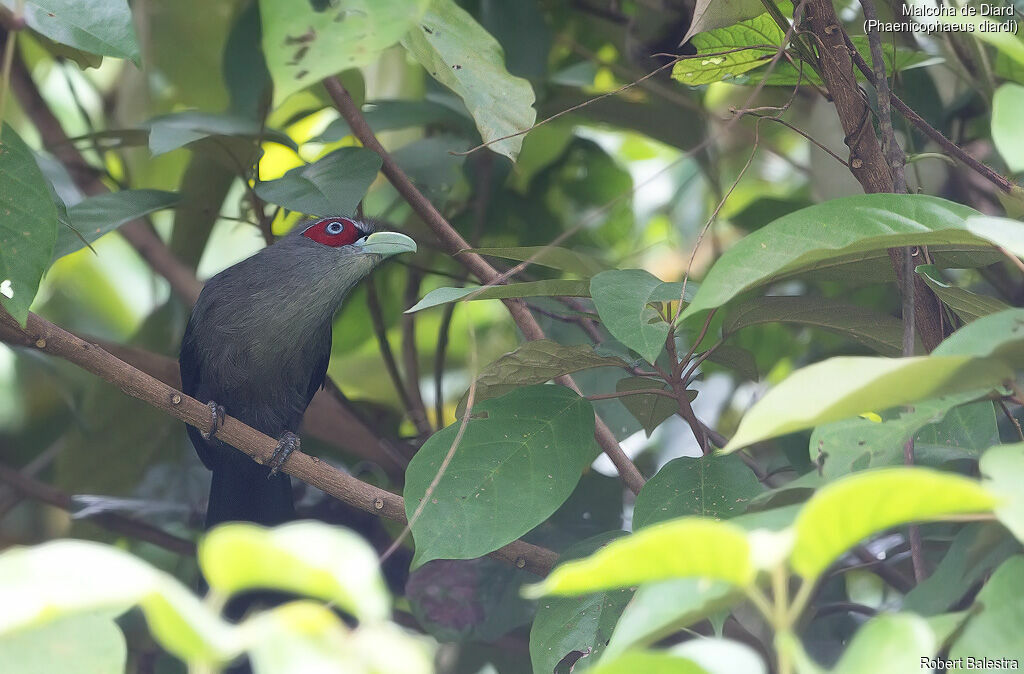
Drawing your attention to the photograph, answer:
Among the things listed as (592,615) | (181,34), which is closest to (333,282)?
(181,34)

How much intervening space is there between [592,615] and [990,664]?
0.90 meters

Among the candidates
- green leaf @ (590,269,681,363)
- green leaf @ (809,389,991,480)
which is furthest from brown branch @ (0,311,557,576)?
green leaf @ (809,389,991,480)

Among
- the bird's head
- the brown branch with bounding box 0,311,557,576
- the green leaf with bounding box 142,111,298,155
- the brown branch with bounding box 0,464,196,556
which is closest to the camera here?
the brown branch with bounding box 0,311,557,576

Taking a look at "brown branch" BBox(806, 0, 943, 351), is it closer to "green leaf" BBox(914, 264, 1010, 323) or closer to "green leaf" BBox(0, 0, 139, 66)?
"green leaf" BBox(914, 264, 1010, 323)

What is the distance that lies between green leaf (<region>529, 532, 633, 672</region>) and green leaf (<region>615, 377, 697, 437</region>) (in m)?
Answer: 0.56

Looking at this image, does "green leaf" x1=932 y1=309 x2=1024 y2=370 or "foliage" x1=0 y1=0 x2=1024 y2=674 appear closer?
"foliage" x1=0 y1=0 x2=1024 y2=674

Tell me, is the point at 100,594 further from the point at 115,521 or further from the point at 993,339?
the point at 115,521

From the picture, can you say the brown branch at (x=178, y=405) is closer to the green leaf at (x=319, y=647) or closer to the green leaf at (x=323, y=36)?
the green leaf at (x=323, y=36)

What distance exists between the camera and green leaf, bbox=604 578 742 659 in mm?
1028

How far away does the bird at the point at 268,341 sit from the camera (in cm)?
343

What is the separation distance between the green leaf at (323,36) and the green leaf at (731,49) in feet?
3.71

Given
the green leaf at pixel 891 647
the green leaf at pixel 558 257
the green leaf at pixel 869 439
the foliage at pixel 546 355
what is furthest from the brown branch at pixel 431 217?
the green leaf at pixel 891 647

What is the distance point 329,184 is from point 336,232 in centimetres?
130

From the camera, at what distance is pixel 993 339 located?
121 centimetres
